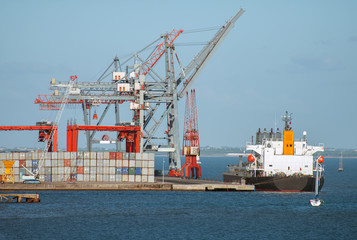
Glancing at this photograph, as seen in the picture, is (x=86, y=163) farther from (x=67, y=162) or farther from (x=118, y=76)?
(x=118, y=76)

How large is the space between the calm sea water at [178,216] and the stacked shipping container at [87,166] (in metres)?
2.40

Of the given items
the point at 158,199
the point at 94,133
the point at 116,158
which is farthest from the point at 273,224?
the point at 94,133

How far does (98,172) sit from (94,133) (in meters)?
21.7

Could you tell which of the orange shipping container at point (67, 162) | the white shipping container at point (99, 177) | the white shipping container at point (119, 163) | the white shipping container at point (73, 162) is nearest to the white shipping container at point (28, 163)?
the orange shipping container at point (67, 162)

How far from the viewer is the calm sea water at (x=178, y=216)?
60719 millimetres

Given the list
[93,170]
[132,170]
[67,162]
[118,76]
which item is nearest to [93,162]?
[93,170]

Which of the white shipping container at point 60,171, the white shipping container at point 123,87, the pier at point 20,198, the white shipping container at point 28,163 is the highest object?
the white shipping container at point 123,87

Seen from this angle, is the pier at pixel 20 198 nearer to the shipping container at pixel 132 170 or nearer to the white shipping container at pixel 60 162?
the white shipping container at pixel 60 162

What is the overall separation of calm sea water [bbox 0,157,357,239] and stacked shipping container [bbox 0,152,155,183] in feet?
7.88

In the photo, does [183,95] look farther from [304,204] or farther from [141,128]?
Result: [304,204]

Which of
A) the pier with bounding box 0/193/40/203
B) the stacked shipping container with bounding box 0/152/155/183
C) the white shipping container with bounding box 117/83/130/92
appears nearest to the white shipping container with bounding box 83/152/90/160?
the stacked shipping container with bounding box 0/152/155/183

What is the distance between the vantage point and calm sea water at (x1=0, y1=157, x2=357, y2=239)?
6072 centimetres

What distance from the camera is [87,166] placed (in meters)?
94.3

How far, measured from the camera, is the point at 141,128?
111 m
